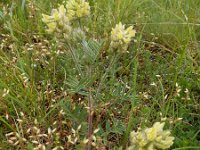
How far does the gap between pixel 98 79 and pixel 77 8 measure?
23.7 inches

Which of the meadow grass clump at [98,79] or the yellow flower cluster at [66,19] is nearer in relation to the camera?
the yellow flower cluster at [66,19]

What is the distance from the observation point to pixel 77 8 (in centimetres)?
134

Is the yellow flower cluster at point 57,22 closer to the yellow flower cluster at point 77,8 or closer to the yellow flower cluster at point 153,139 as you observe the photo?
the yellow flower cluster at point 77,8

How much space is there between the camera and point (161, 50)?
2.19 meters

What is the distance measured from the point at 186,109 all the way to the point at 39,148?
70cm

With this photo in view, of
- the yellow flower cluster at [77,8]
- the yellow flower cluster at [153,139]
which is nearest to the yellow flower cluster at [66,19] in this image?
the yellow flower cluster at [77,8]

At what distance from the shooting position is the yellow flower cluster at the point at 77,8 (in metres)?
1.33

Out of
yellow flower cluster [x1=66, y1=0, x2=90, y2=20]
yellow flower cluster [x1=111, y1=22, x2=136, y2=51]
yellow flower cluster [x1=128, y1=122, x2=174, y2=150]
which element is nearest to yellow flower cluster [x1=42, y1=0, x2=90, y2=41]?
yellow flower cluster [x1=66, y1=0, x2=90, y2=20]

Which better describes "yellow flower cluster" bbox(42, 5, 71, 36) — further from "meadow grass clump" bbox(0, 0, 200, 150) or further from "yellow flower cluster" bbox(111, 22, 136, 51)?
"yellow flower cluster" bbox(111, 22, 136, 51)

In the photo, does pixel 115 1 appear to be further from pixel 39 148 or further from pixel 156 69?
pixel 39 148

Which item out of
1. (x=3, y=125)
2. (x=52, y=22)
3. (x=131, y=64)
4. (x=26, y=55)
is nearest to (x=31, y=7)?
(x=26, y=55)

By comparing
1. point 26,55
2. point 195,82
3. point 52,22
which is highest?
point 52,22

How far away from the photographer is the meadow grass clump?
1.38 m

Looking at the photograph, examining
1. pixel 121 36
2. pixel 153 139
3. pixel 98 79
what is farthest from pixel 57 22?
pixel 98 79
